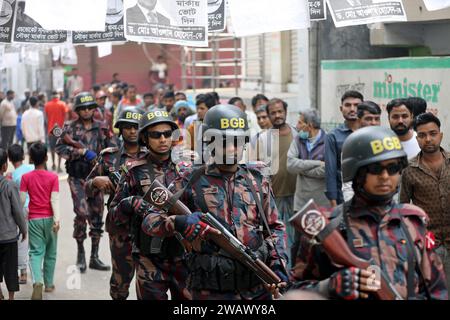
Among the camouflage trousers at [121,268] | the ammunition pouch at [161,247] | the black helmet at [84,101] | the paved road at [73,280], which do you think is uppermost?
the black helmet at [84,101]

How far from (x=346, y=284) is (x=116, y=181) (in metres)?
4.25

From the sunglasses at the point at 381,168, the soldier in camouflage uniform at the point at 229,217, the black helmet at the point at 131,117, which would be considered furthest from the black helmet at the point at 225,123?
the black helmet at the point at 131,117

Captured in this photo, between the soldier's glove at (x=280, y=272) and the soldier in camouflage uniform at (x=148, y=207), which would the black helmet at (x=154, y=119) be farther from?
the soldier's glove at (x=280, y=272)

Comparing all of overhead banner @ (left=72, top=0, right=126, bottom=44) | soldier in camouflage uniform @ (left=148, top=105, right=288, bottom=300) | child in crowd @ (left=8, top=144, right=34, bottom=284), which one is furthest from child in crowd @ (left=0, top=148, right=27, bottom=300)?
soldier in camouflage uniform @ (left=148, top=105, right=288, bottom=300)

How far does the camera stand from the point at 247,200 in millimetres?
4910

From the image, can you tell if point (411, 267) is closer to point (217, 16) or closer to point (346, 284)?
point (346, 284)

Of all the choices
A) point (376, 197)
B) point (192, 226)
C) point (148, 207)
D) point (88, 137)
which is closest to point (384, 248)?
point (376, 197)

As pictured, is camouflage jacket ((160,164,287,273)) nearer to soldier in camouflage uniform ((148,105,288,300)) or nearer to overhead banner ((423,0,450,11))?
soldier in camouflage uniform ((148,105,288,300))

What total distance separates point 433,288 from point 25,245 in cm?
579

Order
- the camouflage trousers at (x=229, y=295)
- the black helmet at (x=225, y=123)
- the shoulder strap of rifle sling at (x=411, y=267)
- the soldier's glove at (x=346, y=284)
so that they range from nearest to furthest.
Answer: the soldier's glove at (x=346, y=284) < the shoulder strap of rifle sling at (x=411, y=267) < the camouflage trousers at (x=229, y=295) < the black helmet at (x=225, y=123)

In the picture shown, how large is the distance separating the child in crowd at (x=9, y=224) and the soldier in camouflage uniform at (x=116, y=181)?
0.70 m

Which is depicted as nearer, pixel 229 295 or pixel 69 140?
pixel 229 295

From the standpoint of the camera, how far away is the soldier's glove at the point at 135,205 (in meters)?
5.75
